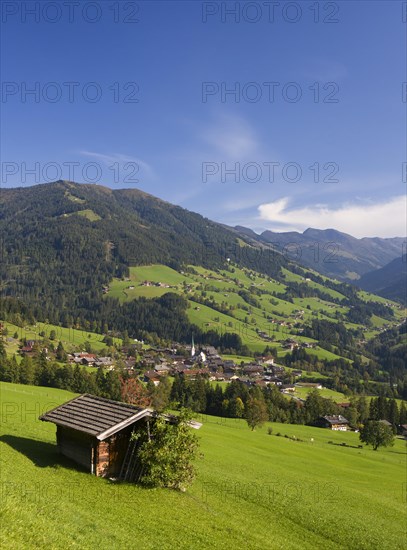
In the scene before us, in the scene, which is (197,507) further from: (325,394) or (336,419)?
(325,394)

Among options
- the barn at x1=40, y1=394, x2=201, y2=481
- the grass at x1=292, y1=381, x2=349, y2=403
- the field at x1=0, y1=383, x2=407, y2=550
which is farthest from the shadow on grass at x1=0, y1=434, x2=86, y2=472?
the grass at x1=292, y1=381, x2=349, y2=403

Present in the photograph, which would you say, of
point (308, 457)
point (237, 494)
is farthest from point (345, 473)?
point (237, 494)

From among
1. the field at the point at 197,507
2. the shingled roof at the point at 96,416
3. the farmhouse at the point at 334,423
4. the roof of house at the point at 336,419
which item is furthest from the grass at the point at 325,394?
the shingled roof at the point at 96,416

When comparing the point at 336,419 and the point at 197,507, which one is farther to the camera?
the point at 336,419

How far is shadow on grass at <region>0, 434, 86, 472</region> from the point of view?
26.4 m

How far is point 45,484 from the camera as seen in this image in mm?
21812

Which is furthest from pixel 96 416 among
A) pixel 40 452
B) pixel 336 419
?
pixel 336 419

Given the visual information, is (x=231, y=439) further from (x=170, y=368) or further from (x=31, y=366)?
(x=170, y=368)

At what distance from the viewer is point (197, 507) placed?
23.7 m

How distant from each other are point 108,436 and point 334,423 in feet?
353

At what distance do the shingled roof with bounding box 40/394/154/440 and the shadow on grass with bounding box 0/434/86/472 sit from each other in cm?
240

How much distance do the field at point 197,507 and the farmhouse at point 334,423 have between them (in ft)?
237

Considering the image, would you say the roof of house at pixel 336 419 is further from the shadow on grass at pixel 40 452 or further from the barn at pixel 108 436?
the barn at pixel 108 436

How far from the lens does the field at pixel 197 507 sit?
1652 cm
